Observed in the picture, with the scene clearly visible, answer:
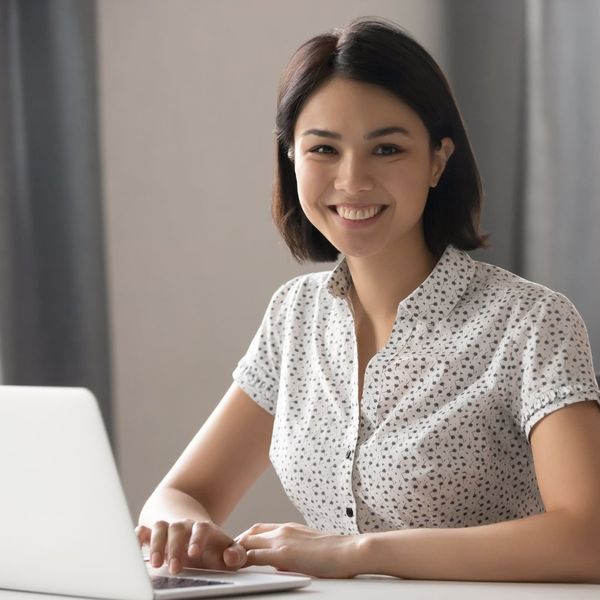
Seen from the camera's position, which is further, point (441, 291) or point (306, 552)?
point (441, 291)

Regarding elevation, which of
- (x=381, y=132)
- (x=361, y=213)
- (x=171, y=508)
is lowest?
(x=171, y=508)

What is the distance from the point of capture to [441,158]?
1884mm

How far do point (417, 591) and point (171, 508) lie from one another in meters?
0.54

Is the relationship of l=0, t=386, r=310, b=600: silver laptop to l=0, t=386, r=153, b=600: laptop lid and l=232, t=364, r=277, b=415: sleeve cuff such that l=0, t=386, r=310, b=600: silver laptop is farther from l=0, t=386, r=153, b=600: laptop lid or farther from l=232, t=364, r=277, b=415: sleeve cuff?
l=232, t=364, r=277, b=415: sleeve cuff

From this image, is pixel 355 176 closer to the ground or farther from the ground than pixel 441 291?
farther from the ground

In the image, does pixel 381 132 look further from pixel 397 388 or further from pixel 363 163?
pixel 397 388

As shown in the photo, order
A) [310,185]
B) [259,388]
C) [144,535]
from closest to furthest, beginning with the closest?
[144,535], [310,185], [259,388]

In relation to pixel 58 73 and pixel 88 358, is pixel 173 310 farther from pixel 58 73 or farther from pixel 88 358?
pixel 58 73

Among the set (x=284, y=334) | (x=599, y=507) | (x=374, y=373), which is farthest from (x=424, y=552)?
(x=284, y=334)

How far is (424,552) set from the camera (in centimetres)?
148

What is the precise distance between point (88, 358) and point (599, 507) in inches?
68.1

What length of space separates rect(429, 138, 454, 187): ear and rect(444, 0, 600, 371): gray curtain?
51.3 inches

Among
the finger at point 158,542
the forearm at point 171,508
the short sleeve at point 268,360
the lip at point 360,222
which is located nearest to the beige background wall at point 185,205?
the short sleeve at point 268,360

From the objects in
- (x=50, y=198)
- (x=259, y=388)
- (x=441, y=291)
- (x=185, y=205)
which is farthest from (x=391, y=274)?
(x=185, y=205)
